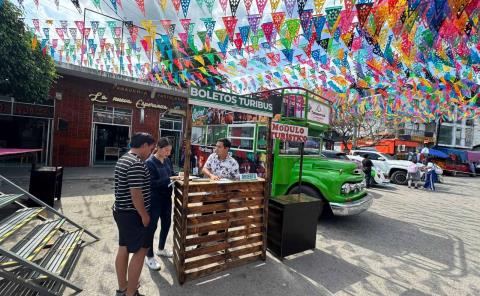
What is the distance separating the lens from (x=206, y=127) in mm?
10031

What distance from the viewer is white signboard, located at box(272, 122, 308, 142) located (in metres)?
3.92

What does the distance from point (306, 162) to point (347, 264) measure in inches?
102

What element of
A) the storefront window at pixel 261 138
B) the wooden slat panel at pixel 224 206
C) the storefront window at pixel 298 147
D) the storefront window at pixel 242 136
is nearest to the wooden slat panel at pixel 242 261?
the wooden slat panel at pixel 224 206

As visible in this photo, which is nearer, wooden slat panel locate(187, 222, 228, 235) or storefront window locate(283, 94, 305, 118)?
wooden slat panel locate(187, 222, 228, 235)

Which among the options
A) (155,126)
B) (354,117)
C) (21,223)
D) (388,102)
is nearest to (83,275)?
(21,223)

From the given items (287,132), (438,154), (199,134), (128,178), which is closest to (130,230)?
(128,178)

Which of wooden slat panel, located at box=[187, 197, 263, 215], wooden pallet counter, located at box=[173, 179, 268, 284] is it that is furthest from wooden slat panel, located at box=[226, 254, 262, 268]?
wooden slat panel, located at box=[187, 197, 263, 215]

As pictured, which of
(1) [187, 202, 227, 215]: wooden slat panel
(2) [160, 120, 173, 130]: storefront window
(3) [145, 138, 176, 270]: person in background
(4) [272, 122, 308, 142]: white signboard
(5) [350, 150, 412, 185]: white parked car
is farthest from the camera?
(2) [160, 120, 173, 130]: storefront window

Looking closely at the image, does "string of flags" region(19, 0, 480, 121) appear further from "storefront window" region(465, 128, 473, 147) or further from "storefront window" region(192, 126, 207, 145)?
"storefront window" region(465, 128, 473, 147)

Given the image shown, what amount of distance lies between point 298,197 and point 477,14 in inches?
245

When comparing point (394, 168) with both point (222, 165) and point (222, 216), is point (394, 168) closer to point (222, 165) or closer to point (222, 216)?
point (222, 165)

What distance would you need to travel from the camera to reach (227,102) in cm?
320

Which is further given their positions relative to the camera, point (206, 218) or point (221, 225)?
point (221, 225)

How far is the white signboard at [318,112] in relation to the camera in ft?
19.2
